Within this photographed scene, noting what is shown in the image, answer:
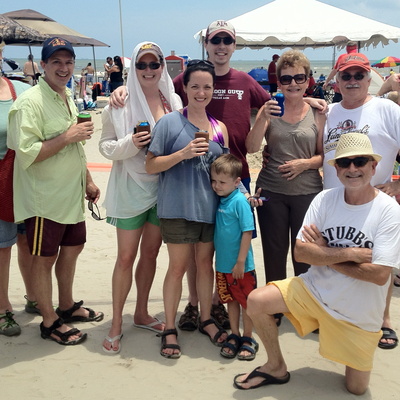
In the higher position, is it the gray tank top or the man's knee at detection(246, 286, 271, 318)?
the gray tank top

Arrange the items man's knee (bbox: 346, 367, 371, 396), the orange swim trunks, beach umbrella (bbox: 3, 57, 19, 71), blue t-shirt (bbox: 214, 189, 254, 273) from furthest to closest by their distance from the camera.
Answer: beach umbrella (bbox: 3, 57, 19, 71) < the orange swim trunks < blue t-shirt (bbox: 214, 189, 254, 273) < man's knee (bbox: 346, 367, 371, 396)

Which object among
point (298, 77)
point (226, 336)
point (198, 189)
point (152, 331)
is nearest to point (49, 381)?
point (152, 331)

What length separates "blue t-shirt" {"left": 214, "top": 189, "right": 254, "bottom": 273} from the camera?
3365 millimetres

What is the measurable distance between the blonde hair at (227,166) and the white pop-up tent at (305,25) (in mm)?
11273

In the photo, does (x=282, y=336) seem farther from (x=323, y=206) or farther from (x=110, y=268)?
(x=110, y=268)

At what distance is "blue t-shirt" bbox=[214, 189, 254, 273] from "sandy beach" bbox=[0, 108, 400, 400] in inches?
29.0

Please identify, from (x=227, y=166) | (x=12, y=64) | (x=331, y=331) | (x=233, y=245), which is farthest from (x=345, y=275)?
(x=12, y=64)

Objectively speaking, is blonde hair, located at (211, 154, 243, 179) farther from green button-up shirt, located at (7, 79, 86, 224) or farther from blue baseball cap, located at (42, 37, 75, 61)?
blue baseball cap, located at (42, 37, 75, 61)

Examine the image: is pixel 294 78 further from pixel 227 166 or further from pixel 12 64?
pixel 12 64

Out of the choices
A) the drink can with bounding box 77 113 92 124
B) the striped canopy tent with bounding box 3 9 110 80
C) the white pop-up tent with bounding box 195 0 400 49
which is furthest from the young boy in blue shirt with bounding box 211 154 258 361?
the striped canopy tent with bounding box 3 9 110 80

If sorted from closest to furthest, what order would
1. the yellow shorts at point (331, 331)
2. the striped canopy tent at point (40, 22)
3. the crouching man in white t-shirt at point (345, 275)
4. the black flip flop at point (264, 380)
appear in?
the crouching man in white t-shirt at point (345, 275) → the yellow shorts at point (331, 331) → the black flip flop at point (264, 380) → the striped canopy tent at point (40, 22)

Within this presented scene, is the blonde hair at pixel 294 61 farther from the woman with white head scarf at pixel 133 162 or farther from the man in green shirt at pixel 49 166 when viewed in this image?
the man in green shirt at pixel 49 166

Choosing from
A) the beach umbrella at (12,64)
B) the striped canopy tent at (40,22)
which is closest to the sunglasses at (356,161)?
the beach umbrella at (12,64)

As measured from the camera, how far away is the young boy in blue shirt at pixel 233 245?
A: 335 cm
